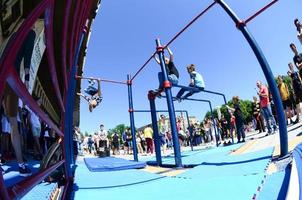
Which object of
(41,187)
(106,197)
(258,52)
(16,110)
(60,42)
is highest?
(258,52)

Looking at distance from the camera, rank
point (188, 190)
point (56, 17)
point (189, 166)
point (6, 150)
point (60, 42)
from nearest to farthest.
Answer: point (6, 150) < point (56, 17) < point (60, 42) < point (188, 190) < point (189, 166)

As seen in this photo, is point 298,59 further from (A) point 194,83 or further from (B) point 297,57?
(A) point 194,83

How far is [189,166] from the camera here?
14.0ft

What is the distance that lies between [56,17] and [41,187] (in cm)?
93

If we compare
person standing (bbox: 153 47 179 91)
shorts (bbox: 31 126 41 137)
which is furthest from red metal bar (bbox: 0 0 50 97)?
person standing (bbox: 153 47 179 91)

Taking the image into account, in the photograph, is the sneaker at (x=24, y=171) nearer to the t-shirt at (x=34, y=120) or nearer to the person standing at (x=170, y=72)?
the t-shirt at (x=34, y=120)

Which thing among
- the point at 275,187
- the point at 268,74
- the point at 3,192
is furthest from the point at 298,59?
the point at 3,192

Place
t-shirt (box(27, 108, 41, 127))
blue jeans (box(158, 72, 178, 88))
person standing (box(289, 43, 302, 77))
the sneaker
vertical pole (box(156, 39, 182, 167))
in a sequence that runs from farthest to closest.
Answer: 1. person standing (box(289, 43, 302, 77))
2. blue jeans (box(158, 72, 178, 88))
3. vertical pole (box(156, 39, 182, 167))
4. t-shirt (box(27, 108, 41, 127))
5. the sneaker

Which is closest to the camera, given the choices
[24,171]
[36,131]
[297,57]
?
[24,171]

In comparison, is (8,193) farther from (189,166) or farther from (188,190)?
(189,166)

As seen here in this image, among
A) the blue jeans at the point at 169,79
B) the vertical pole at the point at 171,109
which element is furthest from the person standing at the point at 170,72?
the vertical pole at the point at 171,109

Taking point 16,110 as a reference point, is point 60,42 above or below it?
above

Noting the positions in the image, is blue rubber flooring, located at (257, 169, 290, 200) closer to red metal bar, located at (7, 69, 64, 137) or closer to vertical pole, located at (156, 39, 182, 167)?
red metal bar, located at (7, 69, 64, 137)

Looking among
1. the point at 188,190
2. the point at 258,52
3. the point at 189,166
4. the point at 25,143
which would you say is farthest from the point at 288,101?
the point at 25,143
